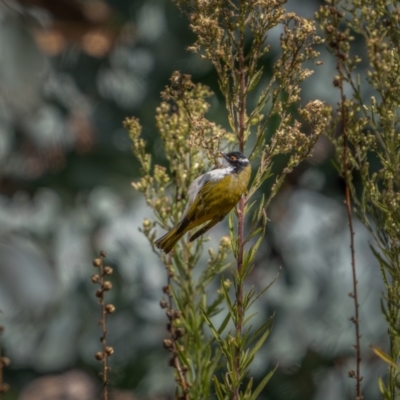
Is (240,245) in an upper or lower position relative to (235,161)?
lower

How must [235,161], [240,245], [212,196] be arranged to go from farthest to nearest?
[212,196]
[235,161]
[240,245]

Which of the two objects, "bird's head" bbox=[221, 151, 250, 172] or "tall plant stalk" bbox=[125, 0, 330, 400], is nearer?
"tall plant stalk" bbox=[125, 0, 330, 400]

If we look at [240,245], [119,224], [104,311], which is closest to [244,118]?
[240,245]

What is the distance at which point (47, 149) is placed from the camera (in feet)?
17.9

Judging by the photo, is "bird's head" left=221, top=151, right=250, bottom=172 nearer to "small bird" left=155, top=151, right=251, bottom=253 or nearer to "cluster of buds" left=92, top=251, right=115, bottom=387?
"small bird" left=155, top=151, right=251, bottom=253

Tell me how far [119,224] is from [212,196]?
146 inches

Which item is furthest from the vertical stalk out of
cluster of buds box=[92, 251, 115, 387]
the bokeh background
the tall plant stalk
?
the bokeh background

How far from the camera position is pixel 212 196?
161cm

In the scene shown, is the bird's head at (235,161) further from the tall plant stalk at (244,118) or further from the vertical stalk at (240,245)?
the vertical stalk at (240,245)

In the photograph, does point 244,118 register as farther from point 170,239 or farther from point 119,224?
point 119,224

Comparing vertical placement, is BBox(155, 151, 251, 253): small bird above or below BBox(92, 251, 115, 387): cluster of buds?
above

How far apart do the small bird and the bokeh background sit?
2556mm

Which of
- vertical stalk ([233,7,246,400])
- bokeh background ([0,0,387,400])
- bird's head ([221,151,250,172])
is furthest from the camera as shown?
bokeh background ([0,0,387,400])

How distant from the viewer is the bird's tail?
152 cm
